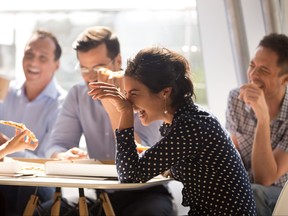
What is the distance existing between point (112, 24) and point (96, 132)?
1093 mm

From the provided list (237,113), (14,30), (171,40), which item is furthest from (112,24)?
(237,113)

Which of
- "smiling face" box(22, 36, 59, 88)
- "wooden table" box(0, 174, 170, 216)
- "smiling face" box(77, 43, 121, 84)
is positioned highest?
"smiling face" box(22, 36, 59, 88)

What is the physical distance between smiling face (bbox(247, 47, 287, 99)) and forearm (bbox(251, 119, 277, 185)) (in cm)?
25

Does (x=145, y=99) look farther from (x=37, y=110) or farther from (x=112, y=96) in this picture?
(x=37, y=110)

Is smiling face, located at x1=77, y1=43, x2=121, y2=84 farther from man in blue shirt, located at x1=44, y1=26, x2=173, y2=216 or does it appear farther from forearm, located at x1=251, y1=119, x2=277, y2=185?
forearm, located at x1=251, y1=119, x2=277, y2=185

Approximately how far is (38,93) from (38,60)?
0.22 m

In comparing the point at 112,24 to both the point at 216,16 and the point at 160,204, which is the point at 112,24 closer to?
the point at 216,16

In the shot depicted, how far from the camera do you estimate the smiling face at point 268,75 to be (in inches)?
103

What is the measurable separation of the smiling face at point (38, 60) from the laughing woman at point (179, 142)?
1.54 metres

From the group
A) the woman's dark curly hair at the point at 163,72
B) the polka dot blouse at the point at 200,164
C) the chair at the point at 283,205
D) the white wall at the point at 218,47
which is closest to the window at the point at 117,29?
the white wall at the point at 218,47

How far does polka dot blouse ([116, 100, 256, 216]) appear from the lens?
1.75 meters

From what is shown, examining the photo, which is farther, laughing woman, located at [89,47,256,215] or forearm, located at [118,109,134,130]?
forearm, located at [118,109,134,130]

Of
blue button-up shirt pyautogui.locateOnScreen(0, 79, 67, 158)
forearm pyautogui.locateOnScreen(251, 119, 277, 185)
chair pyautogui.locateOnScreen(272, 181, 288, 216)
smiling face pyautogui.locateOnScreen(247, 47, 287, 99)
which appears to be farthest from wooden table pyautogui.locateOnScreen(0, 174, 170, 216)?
blue button-up shirt pyautogui.locateOnScreen(0, 79, 67, 158)

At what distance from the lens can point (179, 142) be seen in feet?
5.75
